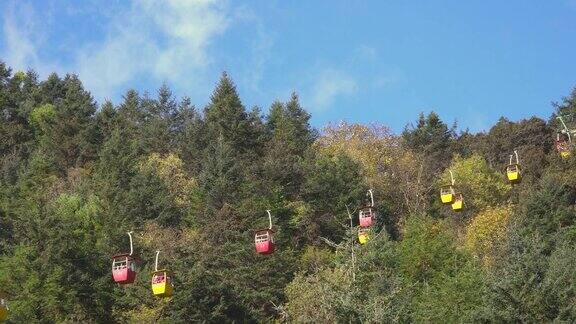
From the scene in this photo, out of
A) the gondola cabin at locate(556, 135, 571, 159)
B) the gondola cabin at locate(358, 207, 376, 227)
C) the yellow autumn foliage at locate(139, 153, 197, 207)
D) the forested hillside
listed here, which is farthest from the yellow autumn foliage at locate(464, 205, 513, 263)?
the yellow autumn foliage at locate(139, 153, 197, 207)

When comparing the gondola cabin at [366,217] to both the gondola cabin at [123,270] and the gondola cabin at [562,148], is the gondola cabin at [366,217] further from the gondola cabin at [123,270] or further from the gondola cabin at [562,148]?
the gondola cabin at [123,270]

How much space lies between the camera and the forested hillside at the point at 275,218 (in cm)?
3297

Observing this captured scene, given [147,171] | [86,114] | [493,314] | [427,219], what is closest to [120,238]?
[147,171]

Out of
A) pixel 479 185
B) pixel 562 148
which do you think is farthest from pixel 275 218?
pixel 479 185

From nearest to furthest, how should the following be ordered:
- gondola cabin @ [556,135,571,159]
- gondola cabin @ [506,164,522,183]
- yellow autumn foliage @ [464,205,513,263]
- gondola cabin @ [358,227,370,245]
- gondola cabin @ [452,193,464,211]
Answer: gondola cabin @ [358,227,370,245] → gondola cabin @ [506,164,522,183] → gondola cabin @ [556,135,571,159] → gondola cabin @ [452,193,464,211] → yellow autumn foliage @ [464,205,513,263]

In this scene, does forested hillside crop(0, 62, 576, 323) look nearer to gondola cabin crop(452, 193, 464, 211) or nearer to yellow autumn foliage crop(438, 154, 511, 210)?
yellow autumn foliage crop(438, 154, 511, 210)

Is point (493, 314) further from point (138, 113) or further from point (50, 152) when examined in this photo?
point (138, 113)

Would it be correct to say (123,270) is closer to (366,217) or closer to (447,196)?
(366,217)

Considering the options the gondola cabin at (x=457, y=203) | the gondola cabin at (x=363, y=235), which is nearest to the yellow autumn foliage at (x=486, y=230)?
the gondola cabin at (x=457, y=203)

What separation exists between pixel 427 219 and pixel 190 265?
17.9 metres

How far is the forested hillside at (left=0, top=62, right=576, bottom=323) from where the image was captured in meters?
33.0

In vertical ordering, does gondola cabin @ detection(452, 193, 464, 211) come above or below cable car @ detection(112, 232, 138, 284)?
above

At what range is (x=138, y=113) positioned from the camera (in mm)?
91000

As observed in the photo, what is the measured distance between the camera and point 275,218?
4981 centimetres
